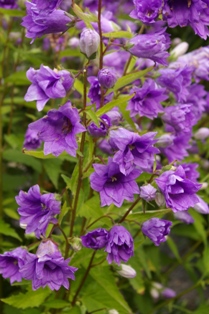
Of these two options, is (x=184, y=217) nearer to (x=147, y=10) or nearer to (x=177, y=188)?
(x=177, y=188)

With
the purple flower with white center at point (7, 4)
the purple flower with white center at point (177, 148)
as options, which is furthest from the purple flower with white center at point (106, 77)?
the purple flower with white center at point (7, 4)

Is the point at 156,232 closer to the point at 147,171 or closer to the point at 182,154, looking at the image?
the point at 147,171

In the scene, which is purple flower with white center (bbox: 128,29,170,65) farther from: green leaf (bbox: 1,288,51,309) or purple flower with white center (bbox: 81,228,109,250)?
green leaf (bbox: 1,288,51,309)

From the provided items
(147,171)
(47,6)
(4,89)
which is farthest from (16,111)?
(47,6)

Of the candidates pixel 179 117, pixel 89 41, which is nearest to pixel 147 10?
pixel 89 41

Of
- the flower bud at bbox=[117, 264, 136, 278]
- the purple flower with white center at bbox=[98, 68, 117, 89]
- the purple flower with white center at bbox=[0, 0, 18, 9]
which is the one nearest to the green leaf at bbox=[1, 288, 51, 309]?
the flower bud at bbox=[117, 264, 136, 278]

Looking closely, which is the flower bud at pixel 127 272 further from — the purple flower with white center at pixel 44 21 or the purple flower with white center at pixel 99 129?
the purple flower with white center at pixel 44 21

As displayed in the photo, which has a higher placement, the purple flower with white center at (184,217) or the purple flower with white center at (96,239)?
the purple flower with white center at (96,239)
